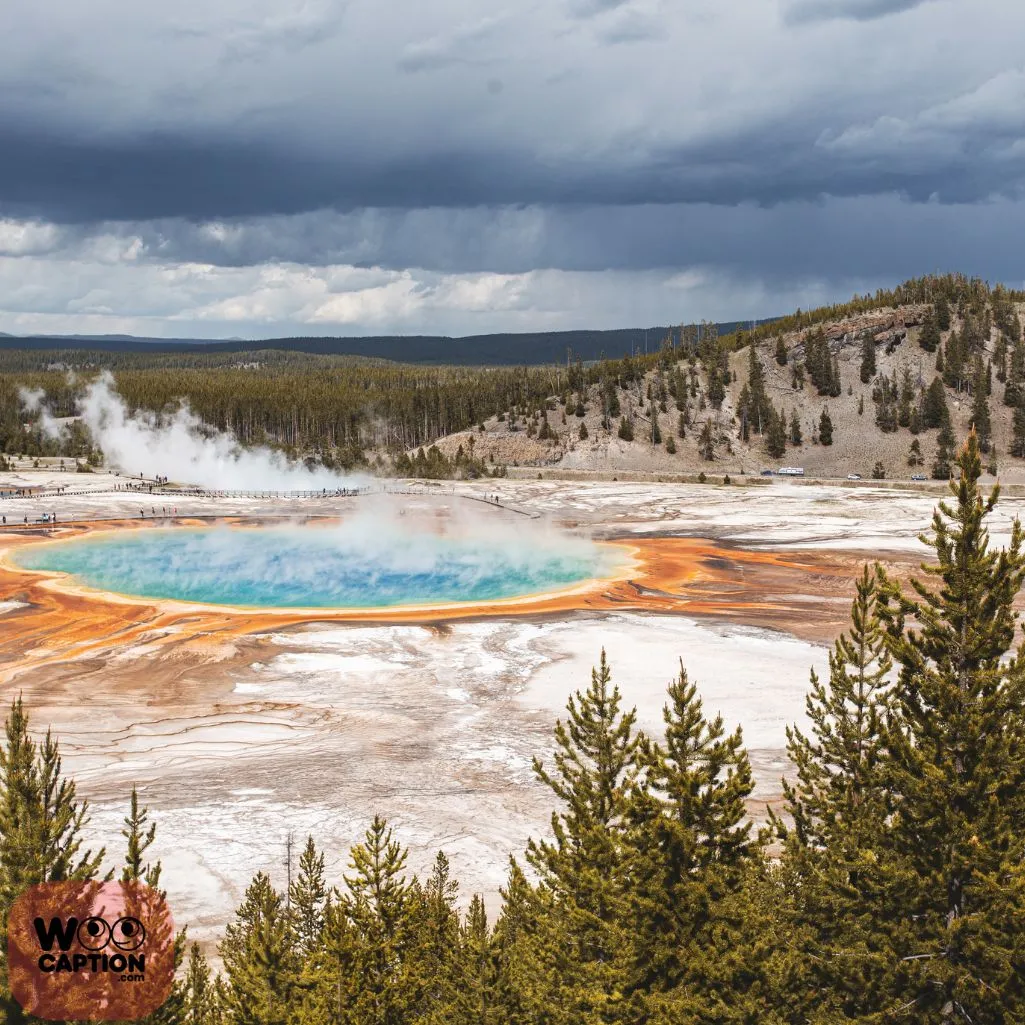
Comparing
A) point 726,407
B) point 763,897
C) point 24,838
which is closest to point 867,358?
point 726,407

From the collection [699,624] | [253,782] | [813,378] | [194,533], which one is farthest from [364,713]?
[813,378]

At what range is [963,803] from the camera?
35.4ft

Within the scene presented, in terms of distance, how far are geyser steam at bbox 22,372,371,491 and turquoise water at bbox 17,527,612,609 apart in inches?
1558

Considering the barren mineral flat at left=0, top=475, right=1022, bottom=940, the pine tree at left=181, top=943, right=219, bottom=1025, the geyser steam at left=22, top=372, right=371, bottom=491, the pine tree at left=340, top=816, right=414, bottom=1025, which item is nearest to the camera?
the pine tree at left=181, top=943, right=219, bottom=1025

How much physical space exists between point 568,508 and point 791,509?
19.6m

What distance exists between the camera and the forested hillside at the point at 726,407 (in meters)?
128

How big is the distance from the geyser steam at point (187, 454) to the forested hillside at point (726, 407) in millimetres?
4268

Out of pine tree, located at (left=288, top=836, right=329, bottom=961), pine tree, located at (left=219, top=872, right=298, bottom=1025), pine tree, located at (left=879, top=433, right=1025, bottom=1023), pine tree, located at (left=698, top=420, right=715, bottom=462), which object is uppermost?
pine tree, located at (left=698, top=420, right=715, bottom=462)

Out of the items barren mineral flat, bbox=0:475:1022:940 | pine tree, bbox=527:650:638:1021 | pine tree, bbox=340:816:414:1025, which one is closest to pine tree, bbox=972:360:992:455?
barren mineral flat, bbox=0:475:1022:940

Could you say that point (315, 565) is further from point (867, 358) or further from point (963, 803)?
point (867, 358)

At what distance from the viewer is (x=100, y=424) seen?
144750 mm

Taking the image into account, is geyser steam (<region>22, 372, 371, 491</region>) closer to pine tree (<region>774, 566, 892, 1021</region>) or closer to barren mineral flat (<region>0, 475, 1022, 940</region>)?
barren mineral flat (<region>0, 475, 1022, 940</region>)

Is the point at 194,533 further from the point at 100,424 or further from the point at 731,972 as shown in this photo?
the point at 100,424

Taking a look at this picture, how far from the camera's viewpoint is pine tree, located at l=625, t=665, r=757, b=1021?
1039 centimetres
